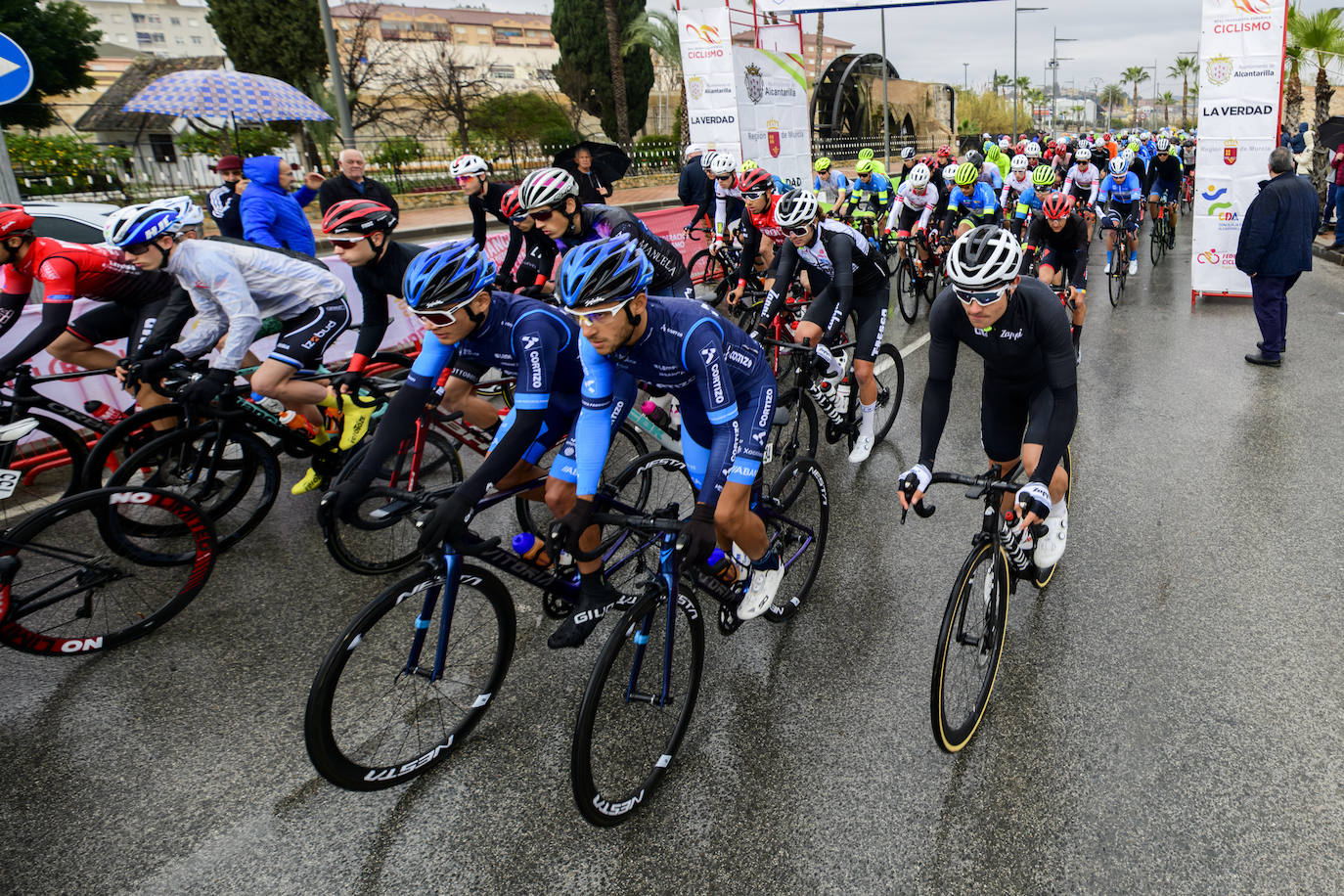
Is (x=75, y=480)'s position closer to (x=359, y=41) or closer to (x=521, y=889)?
(x=521, y=889)

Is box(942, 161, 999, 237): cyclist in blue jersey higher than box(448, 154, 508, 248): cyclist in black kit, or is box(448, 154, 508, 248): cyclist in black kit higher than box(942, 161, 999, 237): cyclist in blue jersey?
box(448, 154, 508, 248): cyclist in black kit

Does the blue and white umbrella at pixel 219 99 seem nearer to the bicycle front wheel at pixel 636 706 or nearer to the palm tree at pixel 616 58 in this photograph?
the bicycle front wheel at pixel 636 706

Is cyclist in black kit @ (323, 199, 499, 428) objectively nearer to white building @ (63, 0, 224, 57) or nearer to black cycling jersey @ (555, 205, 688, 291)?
black cycling jersey @ (555, 205, 688, 291)

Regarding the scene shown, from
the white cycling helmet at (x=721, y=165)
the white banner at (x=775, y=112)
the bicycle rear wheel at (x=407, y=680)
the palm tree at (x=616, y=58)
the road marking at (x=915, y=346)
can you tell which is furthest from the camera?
the palm tree at (x=616, y=58)

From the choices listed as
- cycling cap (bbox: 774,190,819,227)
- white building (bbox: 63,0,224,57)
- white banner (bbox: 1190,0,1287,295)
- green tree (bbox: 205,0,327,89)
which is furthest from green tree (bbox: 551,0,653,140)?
white building (bbox: 63,0,224,57)

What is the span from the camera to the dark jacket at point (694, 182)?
1251cm

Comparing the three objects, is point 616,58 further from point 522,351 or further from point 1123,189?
point 522,351

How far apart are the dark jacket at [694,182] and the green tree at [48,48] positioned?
30.1 metres

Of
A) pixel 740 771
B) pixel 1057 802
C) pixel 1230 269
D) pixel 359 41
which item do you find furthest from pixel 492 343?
pixel 359 41

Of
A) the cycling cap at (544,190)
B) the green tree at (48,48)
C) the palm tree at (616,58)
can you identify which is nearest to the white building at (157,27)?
the green tree at (48,48)

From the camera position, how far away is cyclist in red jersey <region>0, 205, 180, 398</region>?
16.3 feet

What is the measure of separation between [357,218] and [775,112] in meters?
12.0

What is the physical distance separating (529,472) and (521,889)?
1.98 meters

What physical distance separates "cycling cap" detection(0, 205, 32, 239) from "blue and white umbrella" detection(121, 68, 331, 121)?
759 cm
